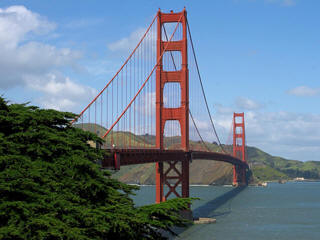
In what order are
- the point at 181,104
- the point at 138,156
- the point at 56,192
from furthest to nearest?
the point at 181,104 < the point at 138,156 < the point at 56,192

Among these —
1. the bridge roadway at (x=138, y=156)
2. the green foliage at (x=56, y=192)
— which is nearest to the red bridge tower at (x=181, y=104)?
the bridge roadway at (x=138, y=156)

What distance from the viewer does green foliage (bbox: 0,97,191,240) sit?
43.8 feet

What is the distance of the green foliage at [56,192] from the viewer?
43.8 ft

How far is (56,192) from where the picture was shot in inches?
608

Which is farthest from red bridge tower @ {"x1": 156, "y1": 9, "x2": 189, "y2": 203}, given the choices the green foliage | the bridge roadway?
the green foliage

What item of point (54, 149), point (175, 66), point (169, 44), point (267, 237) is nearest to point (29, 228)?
point (54, 149)

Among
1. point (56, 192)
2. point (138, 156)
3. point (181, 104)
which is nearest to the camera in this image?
point (56, 192)

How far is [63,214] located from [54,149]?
4279mm

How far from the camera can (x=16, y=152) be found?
16828 millimetres

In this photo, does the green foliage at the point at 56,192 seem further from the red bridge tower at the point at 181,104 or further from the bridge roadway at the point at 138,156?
the red bridge tower at the point at 181,104

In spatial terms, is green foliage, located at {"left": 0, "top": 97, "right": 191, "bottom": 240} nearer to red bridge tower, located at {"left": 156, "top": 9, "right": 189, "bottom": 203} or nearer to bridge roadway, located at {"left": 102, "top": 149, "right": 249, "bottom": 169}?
bridge roadway, located at {"left": 102, "top": 149, "right": 249, "bottom": 169}

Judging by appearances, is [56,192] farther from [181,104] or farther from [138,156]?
[181,104]

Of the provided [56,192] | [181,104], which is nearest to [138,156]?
[181,104]

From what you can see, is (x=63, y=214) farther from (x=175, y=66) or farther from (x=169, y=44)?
(x=175, y=66)
